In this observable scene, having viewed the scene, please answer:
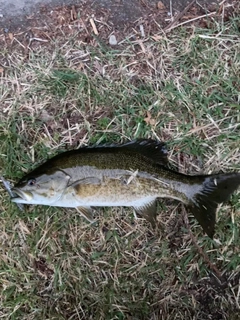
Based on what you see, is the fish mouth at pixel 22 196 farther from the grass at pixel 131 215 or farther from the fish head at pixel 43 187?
the grass at pixel 131 215

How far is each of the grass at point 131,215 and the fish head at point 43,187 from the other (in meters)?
0.29

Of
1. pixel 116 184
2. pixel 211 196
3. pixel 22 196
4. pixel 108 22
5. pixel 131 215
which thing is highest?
pixel 108 22

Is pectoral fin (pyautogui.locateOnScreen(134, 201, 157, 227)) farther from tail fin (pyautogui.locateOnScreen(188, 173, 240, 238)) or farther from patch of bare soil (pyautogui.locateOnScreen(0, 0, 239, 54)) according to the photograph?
patch of bare soil (pyautogui.locateOnScreen(0, 0, 239, 54))

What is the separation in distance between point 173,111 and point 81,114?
762 millimetres

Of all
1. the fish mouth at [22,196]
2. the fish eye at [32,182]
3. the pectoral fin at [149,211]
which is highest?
the fish eye at [32,182]

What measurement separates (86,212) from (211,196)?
0.99m

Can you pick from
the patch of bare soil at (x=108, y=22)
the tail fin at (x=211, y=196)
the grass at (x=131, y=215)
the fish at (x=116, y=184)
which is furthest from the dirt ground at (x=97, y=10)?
the tail fin at (x=211, y=196)

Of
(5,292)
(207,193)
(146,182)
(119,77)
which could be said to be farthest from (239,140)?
(5,292)

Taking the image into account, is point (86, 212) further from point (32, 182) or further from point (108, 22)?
point (108, 22)

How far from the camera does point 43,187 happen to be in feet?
12.9

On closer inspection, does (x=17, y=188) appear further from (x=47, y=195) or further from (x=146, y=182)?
(x=146, y=182)

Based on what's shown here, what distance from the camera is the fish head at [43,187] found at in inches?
155

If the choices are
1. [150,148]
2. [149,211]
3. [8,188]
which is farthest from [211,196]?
[8,188]

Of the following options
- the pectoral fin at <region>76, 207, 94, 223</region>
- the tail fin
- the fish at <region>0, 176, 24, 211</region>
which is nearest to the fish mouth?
the fish at <region>0, 176, 24, 211</region>
